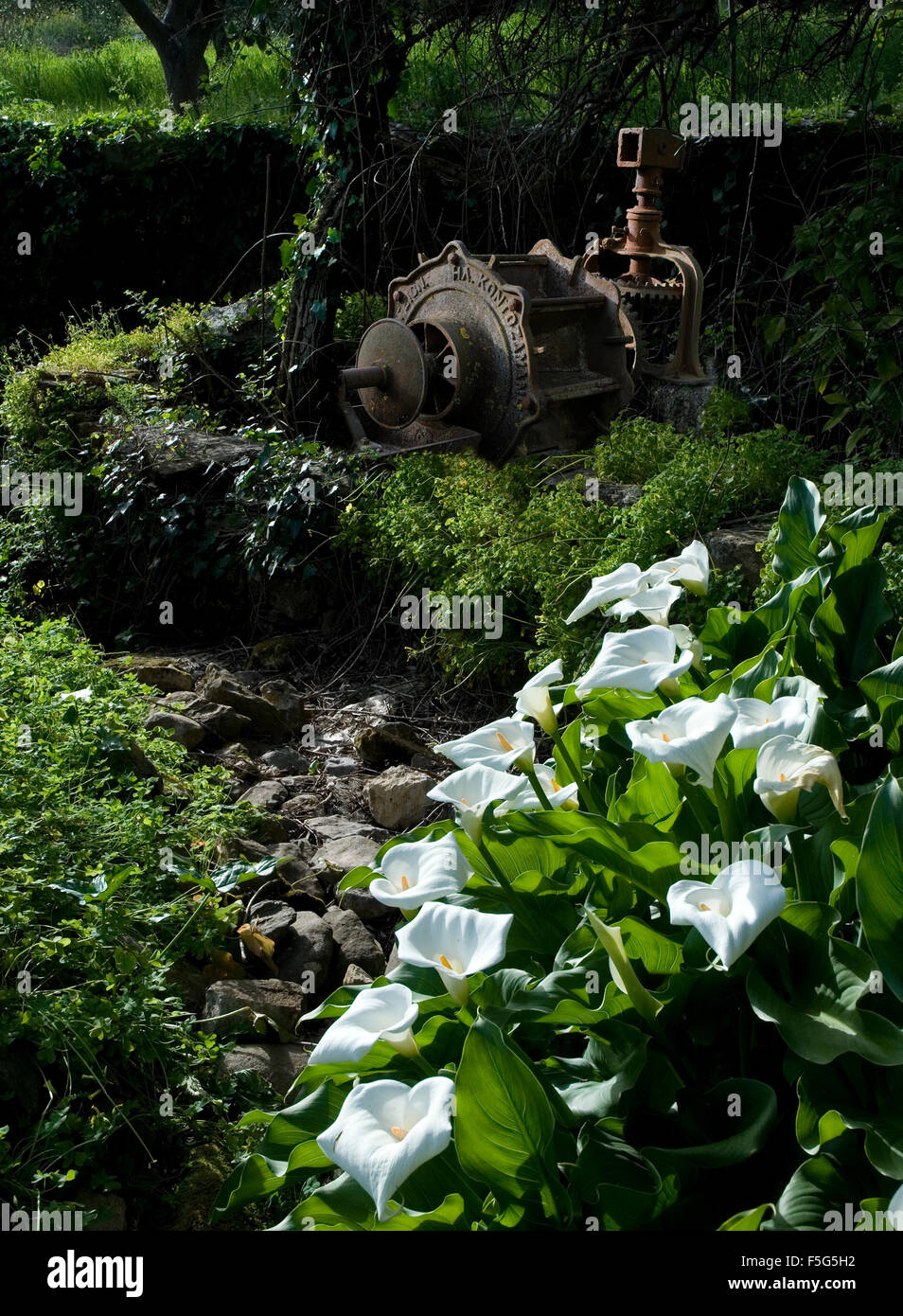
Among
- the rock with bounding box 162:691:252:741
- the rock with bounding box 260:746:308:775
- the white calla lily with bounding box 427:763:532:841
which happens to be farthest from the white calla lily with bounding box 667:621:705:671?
the rock with bounding box 162:691:252:741

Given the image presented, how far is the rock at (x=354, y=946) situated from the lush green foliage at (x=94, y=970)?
0.36 m

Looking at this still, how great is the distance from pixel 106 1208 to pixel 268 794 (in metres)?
1.93

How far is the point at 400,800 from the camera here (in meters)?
3.69

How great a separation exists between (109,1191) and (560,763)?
3.68 feet

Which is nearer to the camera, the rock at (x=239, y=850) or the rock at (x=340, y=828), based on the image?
the rock at (x=239, y=850)

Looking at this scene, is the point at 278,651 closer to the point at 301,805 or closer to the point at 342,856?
the point at 301,805

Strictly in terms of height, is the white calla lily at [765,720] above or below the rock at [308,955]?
above

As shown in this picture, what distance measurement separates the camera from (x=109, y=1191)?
197 cm

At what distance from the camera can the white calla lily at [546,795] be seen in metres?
1.78

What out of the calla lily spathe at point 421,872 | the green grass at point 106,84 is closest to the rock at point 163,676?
the calla lily spathe at point 421,872

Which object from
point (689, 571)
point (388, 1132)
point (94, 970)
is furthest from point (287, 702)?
point (388, 1132)

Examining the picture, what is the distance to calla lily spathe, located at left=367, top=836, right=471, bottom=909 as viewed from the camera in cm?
146

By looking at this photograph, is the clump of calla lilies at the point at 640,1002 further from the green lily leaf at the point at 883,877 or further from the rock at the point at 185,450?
the rock at the point at 185,450

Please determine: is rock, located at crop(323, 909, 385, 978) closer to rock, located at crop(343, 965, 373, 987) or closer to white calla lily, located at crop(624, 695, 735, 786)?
rock, located at crop(343, 965, 373, 987)
